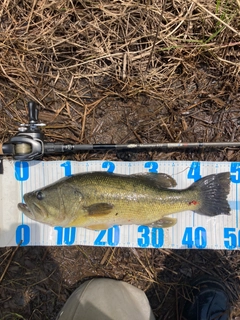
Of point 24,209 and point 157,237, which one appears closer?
point 24,209

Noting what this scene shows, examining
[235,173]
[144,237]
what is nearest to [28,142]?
Answer: [144,237]

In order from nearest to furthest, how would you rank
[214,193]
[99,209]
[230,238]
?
1. [99,209]
2. [214,193]
3. [230,238]

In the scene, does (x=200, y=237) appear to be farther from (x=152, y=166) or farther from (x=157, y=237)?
(x=152, y=166)

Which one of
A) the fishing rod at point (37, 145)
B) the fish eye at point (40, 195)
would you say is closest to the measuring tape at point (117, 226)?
the fishing rod at point (37, 145)

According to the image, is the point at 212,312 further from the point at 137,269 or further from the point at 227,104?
the point at 227,104

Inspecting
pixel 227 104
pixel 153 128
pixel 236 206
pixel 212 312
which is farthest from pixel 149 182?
pixel 212 312

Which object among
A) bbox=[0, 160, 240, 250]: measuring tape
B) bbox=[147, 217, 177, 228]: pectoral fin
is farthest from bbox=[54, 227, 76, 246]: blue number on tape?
bbox=[147, 217, 177, 228]: pectoral fin

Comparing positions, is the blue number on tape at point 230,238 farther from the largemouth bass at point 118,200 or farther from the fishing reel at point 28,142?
the fishing reel at point 28,142
